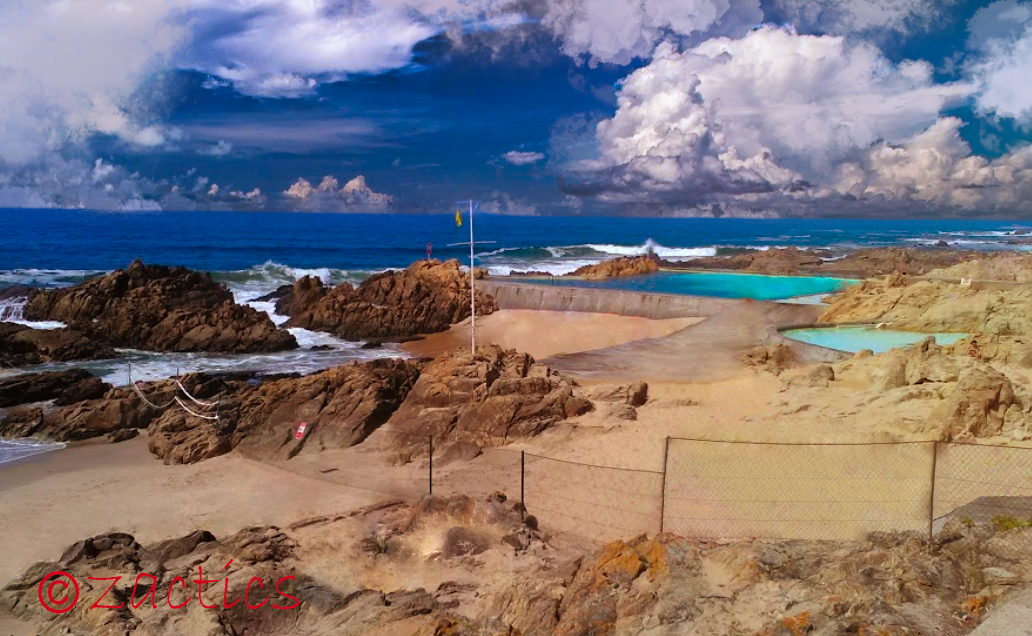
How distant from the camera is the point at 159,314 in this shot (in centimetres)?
2331

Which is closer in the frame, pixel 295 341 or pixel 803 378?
pixel 803 378

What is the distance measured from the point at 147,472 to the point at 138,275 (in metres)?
16.9

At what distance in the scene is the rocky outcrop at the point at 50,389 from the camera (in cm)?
1506

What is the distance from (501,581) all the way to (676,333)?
13.8 meters

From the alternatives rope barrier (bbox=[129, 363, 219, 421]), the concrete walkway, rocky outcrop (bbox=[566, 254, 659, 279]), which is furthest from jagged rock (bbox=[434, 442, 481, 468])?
rocky outcrop (bbox=[566, 254, 659, 279])

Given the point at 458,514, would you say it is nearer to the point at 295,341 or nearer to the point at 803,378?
the point at 803,378

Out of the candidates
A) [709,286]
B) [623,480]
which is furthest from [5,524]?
[709,286]

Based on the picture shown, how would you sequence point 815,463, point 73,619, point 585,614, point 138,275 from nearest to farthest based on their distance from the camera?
point 585,614
point 73,619
point 815,463
point 138,275

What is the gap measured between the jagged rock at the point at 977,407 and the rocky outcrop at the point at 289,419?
847cm

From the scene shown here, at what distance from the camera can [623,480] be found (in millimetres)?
9312

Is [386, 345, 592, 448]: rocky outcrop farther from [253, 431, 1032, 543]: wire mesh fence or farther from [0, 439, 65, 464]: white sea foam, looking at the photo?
[0, 439, 65, 464]: white sea foam

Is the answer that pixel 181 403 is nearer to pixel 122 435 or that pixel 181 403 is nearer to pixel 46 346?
pixel 122 435

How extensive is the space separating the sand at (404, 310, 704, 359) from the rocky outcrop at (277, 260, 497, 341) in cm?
97

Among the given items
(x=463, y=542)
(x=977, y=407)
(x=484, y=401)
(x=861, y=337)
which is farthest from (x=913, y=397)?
(x=463, y=542)
